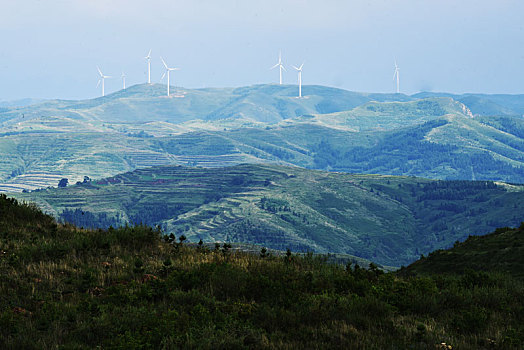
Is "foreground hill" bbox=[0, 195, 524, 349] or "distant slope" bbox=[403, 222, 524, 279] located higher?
"foreground hill" bbox=[0, 195, 524, 349]

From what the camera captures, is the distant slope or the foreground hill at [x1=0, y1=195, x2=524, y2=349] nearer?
the foreground hill at [x1=0, y1=195, x2=524, y2=349]

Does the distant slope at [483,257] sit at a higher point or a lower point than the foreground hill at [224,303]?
lower

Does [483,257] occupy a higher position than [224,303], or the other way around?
[224,303]

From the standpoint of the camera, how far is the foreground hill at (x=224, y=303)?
1383 cm

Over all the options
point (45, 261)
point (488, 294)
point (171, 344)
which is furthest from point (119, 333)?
point (488, 294)

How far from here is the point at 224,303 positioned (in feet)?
54.1

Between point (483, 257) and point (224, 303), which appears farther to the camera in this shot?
point (483, 257)

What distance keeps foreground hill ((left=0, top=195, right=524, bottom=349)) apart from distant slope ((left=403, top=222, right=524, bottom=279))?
25.0 feet

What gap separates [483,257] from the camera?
31281 mm

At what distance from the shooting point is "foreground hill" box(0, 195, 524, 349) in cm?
1383

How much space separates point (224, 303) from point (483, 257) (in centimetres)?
2174

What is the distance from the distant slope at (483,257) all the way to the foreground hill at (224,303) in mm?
7617

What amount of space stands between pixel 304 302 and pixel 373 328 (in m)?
2.59

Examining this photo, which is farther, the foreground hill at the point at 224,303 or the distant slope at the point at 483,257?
the distant slope at the point at 483,257
